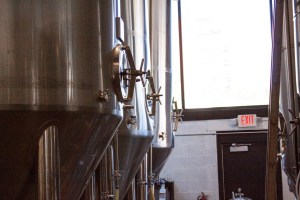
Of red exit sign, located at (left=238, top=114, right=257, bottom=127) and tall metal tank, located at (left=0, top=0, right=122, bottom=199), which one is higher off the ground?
tall metal tank, located at (left=0, top=0, right=122, bottom=199)

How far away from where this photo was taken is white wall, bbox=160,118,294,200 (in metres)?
6.39

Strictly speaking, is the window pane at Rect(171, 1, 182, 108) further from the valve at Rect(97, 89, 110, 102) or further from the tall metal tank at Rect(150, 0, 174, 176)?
the valve at Rect(97, 89, 110, 102)

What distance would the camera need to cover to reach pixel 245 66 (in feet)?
21.8

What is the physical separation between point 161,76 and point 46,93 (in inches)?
104

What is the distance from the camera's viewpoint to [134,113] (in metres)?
2.27

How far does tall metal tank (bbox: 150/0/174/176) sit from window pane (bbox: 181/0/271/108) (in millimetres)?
2709

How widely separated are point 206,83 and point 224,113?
21.1 inches

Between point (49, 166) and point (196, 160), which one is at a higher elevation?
point (49, 166)

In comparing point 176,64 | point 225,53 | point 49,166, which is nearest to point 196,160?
point 176,64

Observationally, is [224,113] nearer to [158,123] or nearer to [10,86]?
[158,123]

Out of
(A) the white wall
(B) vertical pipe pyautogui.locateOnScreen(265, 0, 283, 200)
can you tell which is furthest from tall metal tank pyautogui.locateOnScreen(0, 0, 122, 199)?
(A) the white wall

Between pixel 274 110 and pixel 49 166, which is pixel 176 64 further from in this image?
pixel 49 166

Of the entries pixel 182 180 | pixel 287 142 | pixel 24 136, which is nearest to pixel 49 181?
pixel 24 136

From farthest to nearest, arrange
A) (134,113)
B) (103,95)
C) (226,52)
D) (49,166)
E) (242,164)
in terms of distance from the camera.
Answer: (226,52) < (242,164) < (134,113) < (103,95) < (49,166)
